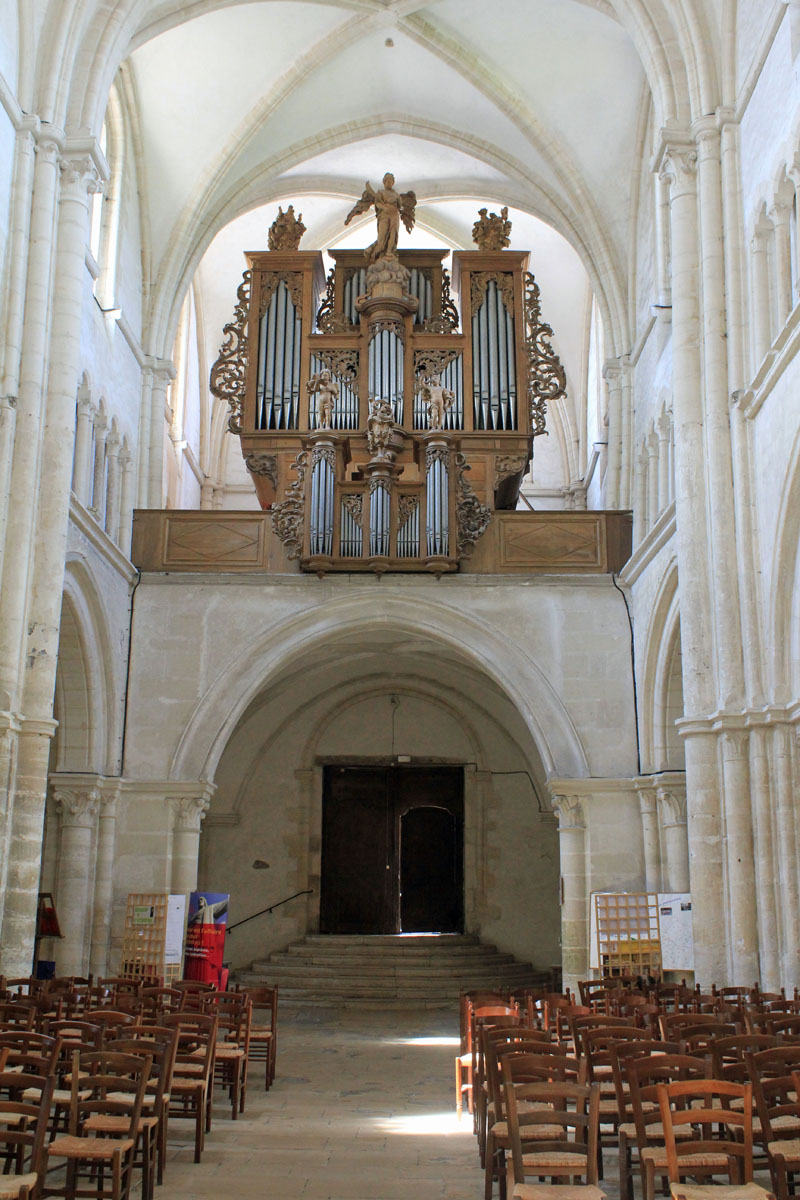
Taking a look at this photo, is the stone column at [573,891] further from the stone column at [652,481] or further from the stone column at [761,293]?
the stone column at [761,293]

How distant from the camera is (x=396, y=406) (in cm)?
1881

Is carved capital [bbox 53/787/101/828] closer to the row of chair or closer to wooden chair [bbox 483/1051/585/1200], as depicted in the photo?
the row of chair

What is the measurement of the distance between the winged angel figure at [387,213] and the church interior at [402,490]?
8 cm

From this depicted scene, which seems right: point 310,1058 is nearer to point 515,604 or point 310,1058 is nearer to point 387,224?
point 515,604

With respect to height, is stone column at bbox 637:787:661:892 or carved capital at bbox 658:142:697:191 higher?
carved capital at bbox 658:142:697:191

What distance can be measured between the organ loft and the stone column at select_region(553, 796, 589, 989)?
3.54 m

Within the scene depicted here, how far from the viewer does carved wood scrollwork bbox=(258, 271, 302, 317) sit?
20.0m

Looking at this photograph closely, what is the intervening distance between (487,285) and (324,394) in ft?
11.9

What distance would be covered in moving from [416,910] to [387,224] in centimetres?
1253

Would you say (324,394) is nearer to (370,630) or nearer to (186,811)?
(370,630)

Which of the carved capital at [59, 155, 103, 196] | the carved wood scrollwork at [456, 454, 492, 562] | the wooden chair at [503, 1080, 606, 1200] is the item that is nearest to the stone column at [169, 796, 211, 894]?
the carved wood scrollwork at [456, 454, 492, 562]

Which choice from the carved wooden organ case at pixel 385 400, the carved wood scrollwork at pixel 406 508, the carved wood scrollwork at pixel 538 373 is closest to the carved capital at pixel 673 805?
the carved wooden organ case at pixel 385 400

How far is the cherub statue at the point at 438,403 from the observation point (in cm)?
1831

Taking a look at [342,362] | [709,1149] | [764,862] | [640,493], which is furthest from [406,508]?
[709,1149]
